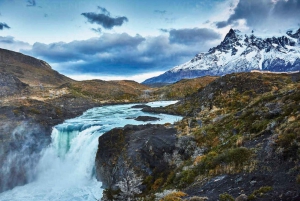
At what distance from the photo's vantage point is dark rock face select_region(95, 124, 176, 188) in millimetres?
31931

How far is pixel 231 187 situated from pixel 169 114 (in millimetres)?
57773

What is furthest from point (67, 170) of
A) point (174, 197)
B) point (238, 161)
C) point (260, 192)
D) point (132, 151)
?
point (260, 192)

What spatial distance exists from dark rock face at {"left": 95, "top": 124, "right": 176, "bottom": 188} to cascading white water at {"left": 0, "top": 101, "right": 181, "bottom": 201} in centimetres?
294

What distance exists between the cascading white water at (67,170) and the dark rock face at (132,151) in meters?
2.94

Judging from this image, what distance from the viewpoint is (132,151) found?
114 feet

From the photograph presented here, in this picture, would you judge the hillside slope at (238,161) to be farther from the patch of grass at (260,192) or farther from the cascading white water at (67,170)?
the cascading white water at (67,170)

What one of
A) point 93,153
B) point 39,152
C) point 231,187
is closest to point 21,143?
point 39,152

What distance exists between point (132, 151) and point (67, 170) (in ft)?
61.1

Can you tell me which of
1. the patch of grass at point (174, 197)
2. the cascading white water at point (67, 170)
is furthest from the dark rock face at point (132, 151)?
the patch of grass at point (174, 197)

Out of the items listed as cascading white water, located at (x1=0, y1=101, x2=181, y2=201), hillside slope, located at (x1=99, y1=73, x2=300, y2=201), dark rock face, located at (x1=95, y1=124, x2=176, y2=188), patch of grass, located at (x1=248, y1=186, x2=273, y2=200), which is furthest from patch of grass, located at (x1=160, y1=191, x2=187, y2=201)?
cascading white water, located at (x1=0, y1=101, x2=181, y2=201)

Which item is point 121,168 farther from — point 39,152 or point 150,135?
point 39,152

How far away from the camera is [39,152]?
164ft

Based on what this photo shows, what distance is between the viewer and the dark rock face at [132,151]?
31.9m

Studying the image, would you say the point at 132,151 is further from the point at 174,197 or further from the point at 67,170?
the point at 174,197
